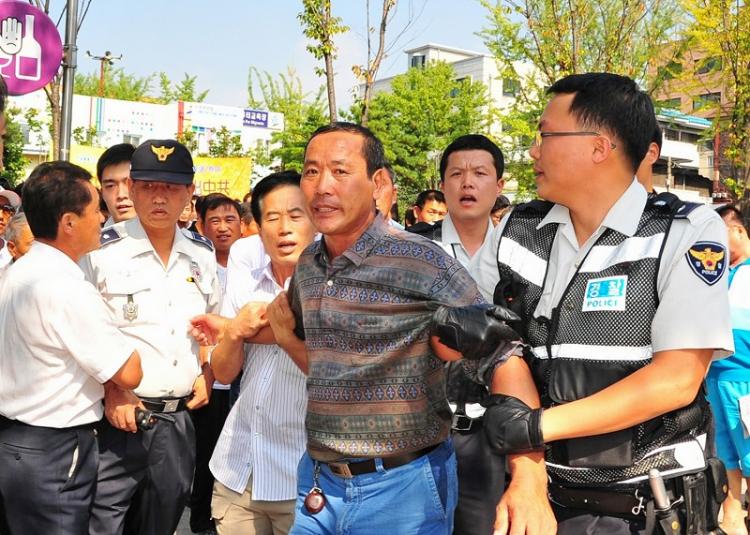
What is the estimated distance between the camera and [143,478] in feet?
12.7

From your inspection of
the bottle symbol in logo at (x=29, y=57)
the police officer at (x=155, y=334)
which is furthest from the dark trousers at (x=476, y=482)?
the bottle symbol in logo at (x=29, y=57)

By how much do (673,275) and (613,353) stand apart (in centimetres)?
27

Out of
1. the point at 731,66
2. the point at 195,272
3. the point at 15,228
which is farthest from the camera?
the point at 731,66

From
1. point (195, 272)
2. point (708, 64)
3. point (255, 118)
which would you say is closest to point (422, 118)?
point (255, 118)

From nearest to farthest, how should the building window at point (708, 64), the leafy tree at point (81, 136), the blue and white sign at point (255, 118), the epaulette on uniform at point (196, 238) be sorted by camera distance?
the epaulette on uniform at point (196, 238)
the building window at point (708, 64)
the leafy tree at point (81, 136)
the blue and white sign at point (255, 118)

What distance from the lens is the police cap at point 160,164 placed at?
3838 millimetres

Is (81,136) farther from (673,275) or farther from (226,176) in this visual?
(673,275)

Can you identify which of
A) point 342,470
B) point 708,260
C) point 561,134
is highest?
point 561,134

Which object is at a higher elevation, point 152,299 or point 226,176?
point 226,176

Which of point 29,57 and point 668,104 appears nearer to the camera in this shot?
point 29,57

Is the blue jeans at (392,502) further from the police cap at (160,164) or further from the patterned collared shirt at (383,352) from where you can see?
the police cap at (160,164)

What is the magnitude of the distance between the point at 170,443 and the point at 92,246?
3.48ft

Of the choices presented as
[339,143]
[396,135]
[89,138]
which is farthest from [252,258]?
[89,138]

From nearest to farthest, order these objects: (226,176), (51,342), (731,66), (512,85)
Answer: (51,342)
(731,66)
(226,176)
(512,85)
